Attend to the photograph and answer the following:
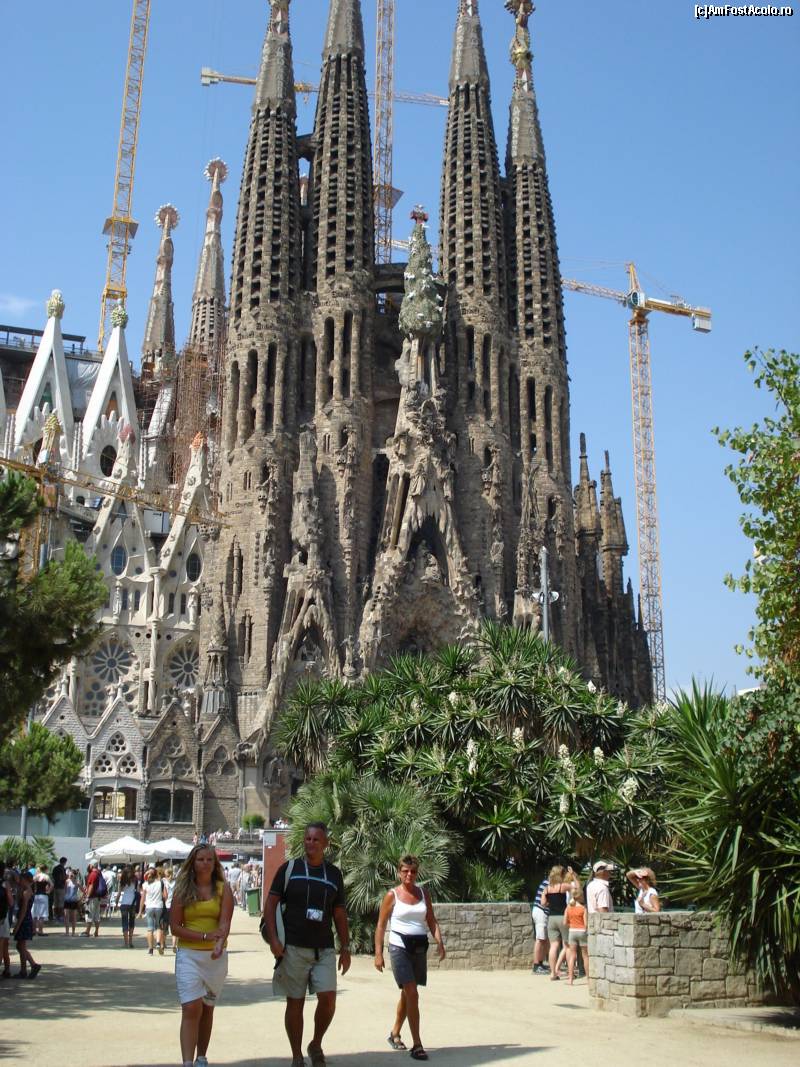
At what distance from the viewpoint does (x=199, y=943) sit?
26.0ft

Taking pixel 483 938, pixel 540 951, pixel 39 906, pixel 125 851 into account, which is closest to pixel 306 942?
pixel 540 951

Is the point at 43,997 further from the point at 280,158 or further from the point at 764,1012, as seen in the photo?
the point at 280,158

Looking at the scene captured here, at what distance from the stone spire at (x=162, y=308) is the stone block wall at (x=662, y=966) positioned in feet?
222

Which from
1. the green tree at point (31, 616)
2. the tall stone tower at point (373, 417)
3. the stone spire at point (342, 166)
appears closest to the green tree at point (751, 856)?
the green tree at point (31, 616)

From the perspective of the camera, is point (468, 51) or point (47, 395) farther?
point (47, 395)

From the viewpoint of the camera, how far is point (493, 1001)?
1285cm

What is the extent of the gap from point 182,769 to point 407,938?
38897 mm

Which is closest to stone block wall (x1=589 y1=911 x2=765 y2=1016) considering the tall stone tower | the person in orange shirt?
the person in orange shirt

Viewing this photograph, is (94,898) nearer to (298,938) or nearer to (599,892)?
(599,892)

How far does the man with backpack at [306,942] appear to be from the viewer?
8.17 meters

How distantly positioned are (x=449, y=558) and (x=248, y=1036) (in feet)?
133

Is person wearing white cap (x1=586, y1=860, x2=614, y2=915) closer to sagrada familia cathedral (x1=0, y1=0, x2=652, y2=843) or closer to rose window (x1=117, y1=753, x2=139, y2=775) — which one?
Result: sagrada familia cathedral (x1=0, y1=0, x2=652, y2=843)

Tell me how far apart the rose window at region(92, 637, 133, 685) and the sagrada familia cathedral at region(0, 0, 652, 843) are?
0.44 feet

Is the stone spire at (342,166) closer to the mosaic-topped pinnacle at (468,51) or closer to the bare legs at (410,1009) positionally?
the mosaic-topped pinnacle at (468,51)
